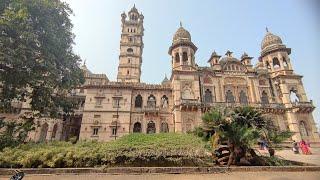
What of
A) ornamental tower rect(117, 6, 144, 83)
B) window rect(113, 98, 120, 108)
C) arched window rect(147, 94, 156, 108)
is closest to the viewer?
window rect(113, 98, 120, 108)

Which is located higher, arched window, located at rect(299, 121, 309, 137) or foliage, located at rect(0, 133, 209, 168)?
arched window, located at rect(299, 121, 309, 137)

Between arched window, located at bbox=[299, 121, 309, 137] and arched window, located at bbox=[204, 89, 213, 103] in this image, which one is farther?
arched window, located at bbox=[204, 89, 213, 103]

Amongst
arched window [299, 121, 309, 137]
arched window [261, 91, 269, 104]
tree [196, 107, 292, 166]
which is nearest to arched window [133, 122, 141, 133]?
tree [196, 107, 292, 166]

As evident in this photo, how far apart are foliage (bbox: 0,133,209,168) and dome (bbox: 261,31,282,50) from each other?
29665mm

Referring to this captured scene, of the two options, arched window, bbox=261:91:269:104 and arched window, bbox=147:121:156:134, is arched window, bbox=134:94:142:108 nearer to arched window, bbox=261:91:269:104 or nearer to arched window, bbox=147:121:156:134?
arched window, bbox=147:121:156:134

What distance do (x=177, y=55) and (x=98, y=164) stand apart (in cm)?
2426

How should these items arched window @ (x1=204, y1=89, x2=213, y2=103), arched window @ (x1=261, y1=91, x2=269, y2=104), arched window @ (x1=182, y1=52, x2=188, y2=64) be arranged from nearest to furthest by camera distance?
arched window @ (x1=204, y1=89, x2=213, y2=103), arched window @ (x1=261, y1=91, x2=269, y2=104), arched window @ (x1=182, y1=52, x2=188, y2=64)

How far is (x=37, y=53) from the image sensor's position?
14547mm

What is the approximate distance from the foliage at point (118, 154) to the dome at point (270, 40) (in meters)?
29.7

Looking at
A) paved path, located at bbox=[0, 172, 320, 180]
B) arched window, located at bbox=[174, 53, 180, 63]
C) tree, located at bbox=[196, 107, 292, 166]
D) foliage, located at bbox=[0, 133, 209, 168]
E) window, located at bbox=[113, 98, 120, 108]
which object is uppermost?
arched window, located at bbox=[174, 53, 180, 63]

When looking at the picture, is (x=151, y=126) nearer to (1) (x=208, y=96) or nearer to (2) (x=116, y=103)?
(2) (x=116, y=103)

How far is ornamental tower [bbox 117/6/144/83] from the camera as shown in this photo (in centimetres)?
3709

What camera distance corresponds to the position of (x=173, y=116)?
2856 centimetres

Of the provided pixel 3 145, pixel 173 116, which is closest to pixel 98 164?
pixel 3 145
